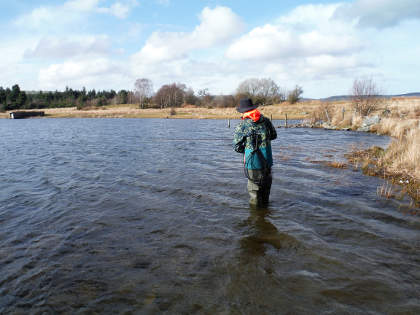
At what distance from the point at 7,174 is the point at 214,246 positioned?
1273 cm

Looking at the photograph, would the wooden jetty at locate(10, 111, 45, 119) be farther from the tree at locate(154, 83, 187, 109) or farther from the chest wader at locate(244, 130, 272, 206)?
the chest wader at locate(244, 130, 272, 206)

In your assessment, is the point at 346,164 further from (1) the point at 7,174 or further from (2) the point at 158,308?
(1) the point at 7,174

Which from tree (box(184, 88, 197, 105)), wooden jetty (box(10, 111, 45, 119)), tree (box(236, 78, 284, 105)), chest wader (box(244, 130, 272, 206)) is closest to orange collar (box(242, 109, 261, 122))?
chest wader (box(244, 130, 272, 206))

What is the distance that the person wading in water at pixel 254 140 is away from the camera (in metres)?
6.77

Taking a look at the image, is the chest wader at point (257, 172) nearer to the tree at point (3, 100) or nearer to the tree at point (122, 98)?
the tree at point (3, 100)

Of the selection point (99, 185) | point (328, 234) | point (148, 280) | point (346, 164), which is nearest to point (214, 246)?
point (148, 280)

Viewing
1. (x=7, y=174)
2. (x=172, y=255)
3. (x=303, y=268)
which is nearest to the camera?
(x=303, y=268)

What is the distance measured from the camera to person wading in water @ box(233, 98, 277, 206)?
6.77m

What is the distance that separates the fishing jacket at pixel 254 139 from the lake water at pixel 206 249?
5.23 ft

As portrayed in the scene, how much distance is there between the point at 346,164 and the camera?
14055 mm

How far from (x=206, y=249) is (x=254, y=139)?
9.34 feet

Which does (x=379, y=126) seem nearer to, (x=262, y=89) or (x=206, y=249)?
(x=206, y=249)

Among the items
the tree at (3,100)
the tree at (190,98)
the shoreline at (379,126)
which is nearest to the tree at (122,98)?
Answer: the tree at (190,98)

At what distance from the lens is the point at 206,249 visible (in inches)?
232
